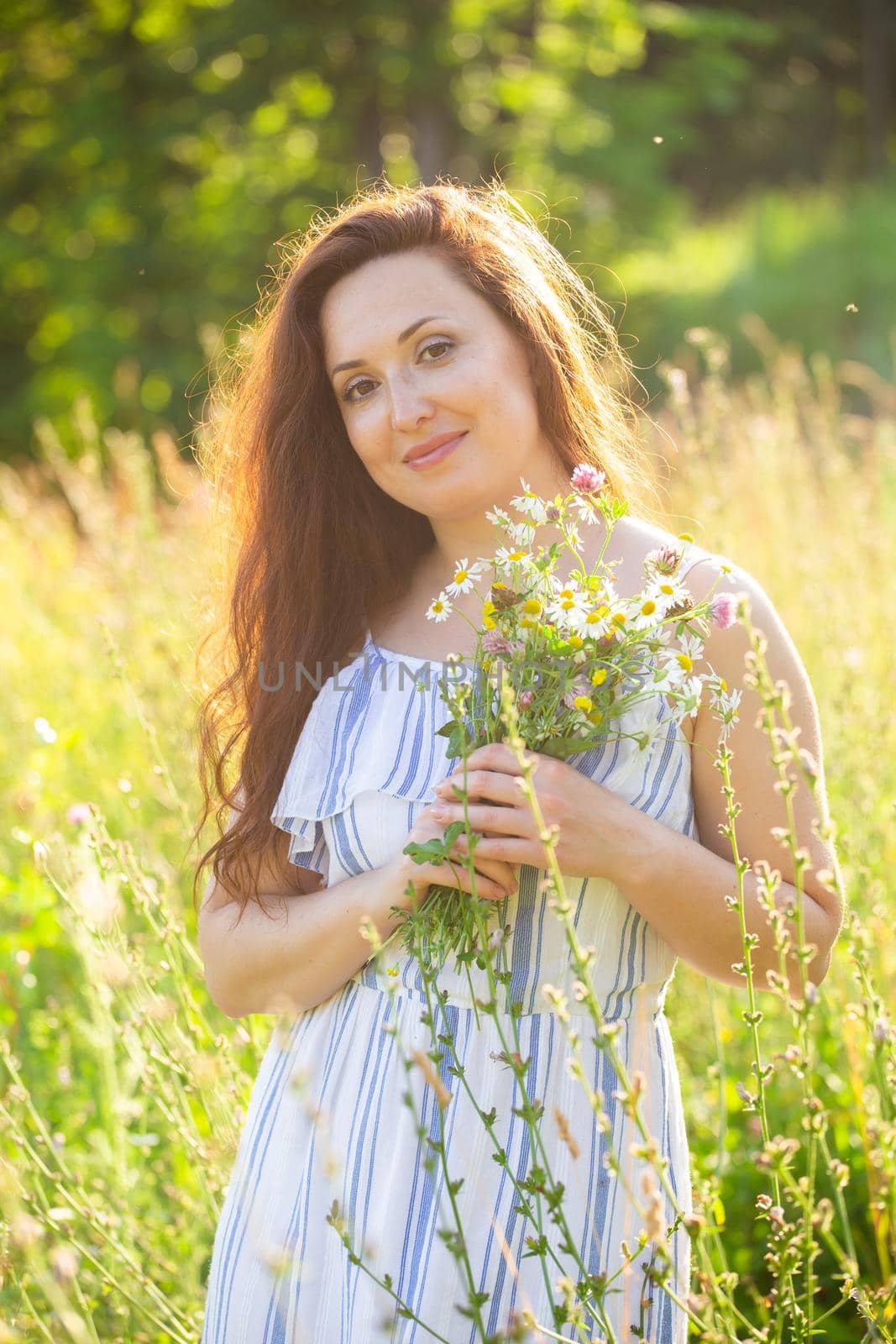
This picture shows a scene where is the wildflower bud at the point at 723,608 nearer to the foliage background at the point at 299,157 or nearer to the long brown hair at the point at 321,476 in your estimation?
the long brown hair at the point at 321,476

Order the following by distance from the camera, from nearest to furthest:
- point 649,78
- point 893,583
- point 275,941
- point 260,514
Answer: point 275,941
point 260,514
point 893,583
point 649,78

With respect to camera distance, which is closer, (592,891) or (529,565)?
(529,565)

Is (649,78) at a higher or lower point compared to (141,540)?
higher

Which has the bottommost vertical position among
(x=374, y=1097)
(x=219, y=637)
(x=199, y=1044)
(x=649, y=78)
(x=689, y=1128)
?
(x=374, y=1097)

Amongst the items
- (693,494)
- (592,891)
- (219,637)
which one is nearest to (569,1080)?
(592,891)

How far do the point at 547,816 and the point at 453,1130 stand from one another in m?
0.39

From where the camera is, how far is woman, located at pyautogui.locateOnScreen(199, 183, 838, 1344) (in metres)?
1.31

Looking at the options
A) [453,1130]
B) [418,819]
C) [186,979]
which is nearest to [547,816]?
[418,819]

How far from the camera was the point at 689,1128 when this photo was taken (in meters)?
2.37

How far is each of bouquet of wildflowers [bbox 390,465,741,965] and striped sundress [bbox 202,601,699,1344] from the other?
68mm

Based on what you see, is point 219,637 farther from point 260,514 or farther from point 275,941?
point 275,941

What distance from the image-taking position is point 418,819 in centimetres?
134

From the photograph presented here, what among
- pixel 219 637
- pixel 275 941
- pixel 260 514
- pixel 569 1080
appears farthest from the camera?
pixel 219 637

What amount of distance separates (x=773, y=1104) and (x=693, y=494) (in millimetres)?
1752
